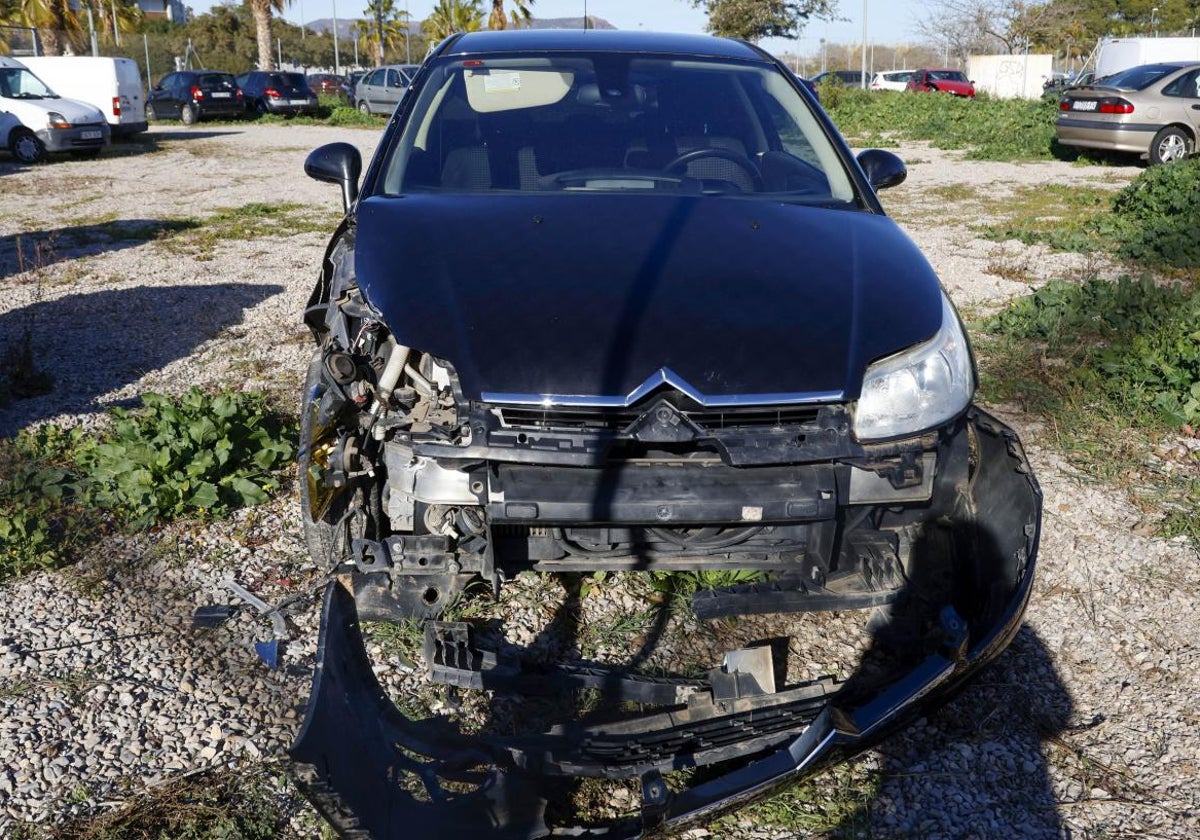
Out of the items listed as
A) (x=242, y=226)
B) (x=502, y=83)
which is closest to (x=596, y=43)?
(x=502, y=83)

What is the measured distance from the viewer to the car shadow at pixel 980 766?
2.48 m

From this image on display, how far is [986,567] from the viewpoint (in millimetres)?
2855

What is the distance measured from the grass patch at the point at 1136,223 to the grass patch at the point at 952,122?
19.9 feet

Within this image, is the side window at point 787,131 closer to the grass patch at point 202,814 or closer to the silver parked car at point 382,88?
the grass patch at point 202,814

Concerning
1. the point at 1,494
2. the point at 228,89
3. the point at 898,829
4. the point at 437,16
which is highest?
the point at 437,16

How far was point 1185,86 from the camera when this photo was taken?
1460 cm

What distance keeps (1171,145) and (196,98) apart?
2337 cm

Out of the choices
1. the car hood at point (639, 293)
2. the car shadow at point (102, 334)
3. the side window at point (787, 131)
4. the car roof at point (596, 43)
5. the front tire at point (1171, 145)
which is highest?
the car roof at point (596, 43)

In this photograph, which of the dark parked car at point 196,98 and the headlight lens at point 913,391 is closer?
the headlight lens at point 913,391

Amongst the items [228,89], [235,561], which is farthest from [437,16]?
[235,561]

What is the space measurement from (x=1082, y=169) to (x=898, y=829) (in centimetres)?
1550

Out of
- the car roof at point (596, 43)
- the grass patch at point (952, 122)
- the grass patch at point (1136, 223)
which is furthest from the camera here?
the grass patch at point (952, 122)

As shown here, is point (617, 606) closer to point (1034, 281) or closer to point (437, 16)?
point (1034, 281)

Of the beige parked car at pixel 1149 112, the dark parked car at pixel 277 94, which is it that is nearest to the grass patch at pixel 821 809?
the beige parked car at pixel 1149 112
